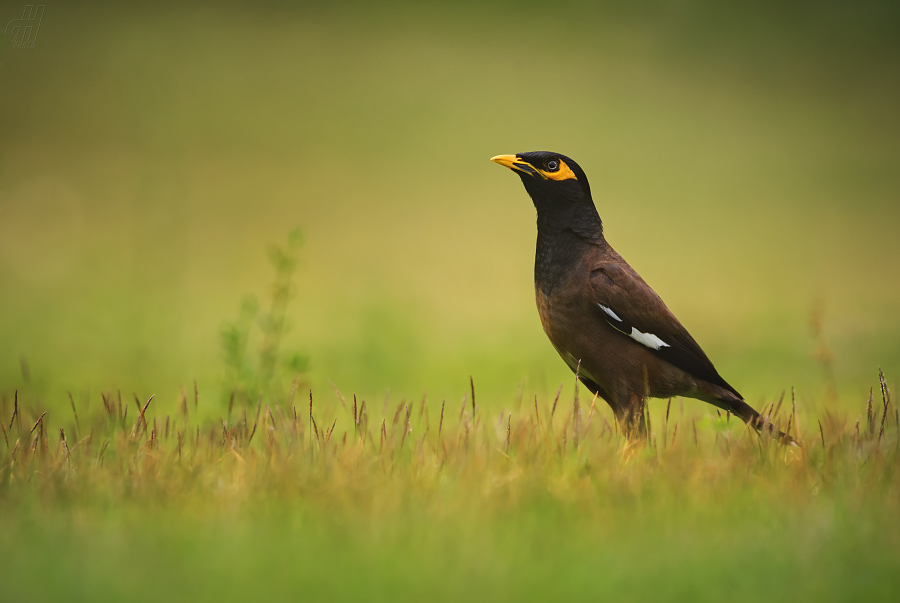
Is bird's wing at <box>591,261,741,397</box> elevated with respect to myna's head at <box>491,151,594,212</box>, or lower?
lower

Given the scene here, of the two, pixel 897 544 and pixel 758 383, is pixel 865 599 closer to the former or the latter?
pixel 897 544

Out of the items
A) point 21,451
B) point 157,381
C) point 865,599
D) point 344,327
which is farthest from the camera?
point 344,327

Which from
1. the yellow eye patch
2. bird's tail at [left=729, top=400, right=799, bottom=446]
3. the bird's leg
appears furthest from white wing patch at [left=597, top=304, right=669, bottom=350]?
the yellow eye patch

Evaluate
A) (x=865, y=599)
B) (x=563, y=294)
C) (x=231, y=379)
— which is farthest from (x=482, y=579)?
(x=231, y=379)

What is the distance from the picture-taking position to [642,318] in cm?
502

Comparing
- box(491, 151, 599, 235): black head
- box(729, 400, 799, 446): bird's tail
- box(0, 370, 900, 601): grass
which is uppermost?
box(491, 151, 599, 235): black head

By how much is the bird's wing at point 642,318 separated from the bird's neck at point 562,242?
228 millimetres

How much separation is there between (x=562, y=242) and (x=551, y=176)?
1.63 feet

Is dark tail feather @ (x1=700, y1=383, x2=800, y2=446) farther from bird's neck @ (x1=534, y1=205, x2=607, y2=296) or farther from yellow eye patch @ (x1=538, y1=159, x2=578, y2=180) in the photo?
yellow eye patch @ (x1=538, y1=159, x2=578, y2=180)

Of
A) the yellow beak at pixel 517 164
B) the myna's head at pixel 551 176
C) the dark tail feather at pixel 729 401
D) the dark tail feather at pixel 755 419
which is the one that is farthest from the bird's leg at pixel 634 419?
the yellow beak at pixel 517 164

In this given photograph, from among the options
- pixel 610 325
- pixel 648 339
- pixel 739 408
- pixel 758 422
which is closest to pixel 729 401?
pixel 739 408

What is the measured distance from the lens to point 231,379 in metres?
5.85

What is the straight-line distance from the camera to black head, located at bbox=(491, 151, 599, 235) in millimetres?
5355

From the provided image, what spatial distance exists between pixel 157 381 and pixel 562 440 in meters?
6.66
